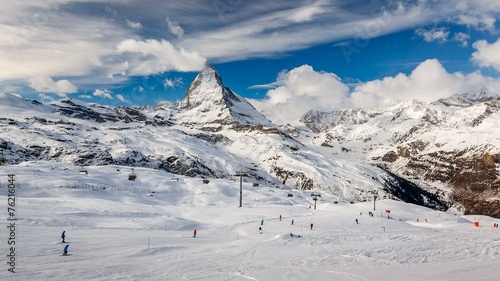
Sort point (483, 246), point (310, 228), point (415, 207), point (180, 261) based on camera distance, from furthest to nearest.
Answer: point (415, 207) < point (310, 228) < point (483, 246) < point (180, 261)

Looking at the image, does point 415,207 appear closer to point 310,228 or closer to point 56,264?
point 310,228

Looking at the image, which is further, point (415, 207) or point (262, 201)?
point (262, 201)

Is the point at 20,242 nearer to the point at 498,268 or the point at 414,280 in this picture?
the point at 414,280

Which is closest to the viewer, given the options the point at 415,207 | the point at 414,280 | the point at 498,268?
the point at 414,280

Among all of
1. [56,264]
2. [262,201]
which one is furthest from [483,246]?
[262,201]

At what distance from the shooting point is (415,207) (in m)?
99.1

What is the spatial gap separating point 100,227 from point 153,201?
4347 cm

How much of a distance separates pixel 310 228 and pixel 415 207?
197 feet

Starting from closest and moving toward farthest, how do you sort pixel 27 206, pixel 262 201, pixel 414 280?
pixel 414 280 → pixel 27 206 → pixel 262 201

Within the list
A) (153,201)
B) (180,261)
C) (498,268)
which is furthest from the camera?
(153,201)

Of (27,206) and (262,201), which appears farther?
(262,201)

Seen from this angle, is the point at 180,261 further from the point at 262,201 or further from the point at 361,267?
the point at 262,201

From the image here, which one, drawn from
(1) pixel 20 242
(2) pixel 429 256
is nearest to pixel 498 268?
(2) pixel 429 256

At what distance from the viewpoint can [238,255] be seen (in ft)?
105
